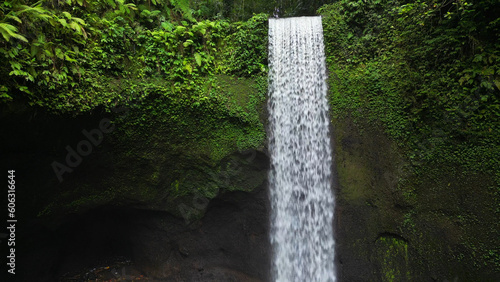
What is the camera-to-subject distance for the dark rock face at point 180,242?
664 centimetres

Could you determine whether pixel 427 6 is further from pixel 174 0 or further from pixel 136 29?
pixel 136 29

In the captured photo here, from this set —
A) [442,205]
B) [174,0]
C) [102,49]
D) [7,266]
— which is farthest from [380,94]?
[7,266]

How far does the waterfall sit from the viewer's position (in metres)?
6.23

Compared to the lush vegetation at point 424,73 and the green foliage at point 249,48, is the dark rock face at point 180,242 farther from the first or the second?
the lush vegetation at point 424,73

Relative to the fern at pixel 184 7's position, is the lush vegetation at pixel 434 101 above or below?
below

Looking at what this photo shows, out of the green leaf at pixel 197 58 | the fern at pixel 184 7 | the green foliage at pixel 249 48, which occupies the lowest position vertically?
the green leaf at pixel 197 58

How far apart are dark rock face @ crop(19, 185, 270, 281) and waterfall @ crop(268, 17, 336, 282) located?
1.54 ft

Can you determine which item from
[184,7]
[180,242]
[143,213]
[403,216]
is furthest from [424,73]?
[143,213]

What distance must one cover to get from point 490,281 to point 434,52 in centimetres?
427

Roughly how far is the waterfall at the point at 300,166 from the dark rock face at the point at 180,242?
1.54ft
